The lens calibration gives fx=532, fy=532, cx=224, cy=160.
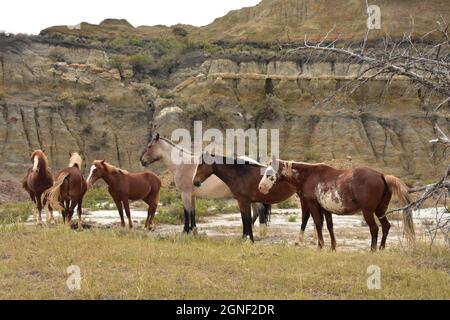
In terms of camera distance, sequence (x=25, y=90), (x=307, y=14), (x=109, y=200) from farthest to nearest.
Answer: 1. (x=307, y=14)
2. (x=25, y=90)
3. (x=109, y=200)

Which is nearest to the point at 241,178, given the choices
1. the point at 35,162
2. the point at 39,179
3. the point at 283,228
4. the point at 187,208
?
the point at 187,208

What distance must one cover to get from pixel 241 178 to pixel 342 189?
278 centimetres

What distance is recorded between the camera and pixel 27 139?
4062cm

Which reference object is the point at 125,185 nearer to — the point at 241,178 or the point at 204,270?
the point at 241,178

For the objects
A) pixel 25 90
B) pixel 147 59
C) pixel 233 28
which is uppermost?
pixel 233 28

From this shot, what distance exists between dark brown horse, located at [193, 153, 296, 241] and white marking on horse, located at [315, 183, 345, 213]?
167 centimetres

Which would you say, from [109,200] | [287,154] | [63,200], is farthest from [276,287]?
[287,154]

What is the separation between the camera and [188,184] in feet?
45.6

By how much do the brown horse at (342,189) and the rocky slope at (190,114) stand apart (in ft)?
87.6

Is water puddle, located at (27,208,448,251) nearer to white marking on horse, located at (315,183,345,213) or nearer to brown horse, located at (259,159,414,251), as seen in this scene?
brown horse, located at (259,159,414,251)

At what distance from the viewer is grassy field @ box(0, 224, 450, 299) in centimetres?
688

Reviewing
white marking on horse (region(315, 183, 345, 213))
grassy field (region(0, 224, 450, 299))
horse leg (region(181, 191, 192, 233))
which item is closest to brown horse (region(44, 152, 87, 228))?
Answer: horse leg (region(181, 191, 192, 233))
